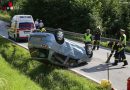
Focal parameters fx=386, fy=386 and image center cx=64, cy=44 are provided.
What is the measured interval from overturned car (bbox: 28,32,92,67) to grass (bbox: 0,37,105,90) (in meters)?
0.61

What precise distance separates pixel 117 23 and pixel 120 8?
2.91 meters

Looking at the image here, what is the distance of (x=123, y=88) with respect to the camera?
14352mm

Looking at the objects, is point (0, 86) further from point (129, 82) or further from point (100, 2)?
point (100, 2)

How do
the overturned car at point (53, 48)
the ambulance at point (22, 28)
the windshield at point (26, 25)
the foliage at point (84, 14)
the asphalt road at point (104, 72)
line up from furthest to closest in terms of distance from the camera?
the foliage at point (84, 14) → the windshield at point (26, 25) → the ambulance at point (22, 28) → the overturned car at point (53, 48) → the asphalt road at point (104, 72)

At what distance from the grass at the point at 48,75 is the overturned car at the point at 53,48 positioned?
2.02ft

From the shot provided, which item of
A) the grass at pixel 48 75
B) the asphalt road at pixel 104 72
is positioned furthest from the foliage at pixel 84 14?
the asphalt road at pixel 104 72

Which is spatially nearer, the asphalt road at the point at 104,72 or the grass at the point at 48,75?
the grass at the point at 48,75

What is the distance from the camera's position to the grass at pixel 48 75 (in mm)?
14864

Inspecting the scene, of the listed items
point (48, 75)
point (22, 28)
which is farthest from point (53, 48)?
point (22, 28)

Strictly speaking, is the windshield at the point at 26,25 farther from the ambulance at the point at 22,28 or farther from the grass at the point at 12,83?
the grass at the point at 12,83

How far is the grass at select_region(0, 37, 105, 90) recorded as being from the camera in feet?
48.8

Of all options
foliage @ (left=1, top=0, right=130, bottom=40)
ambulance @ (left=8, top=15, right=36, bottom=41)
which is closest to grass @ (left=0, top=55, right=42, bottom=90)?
ambulance @ (left=8, top=15, right=36, bottom=41)

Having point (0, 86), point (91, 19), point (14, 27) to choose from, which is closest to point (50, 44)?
point (0, 86)

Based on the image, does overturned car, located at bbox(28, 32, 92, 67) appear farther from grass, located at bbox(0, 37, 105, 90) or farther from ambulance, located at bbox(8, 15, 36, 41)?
ambulance, located at bbox(8, 15, 36, 41)
